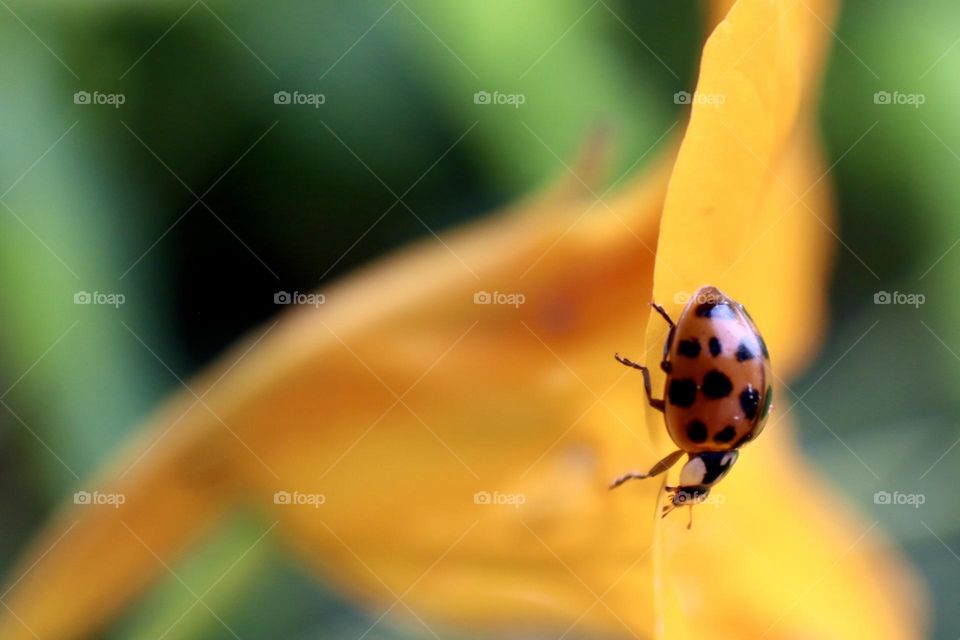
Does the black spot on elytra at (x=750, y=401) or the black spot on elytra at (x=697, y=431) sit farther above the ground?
the black spot on elytra at (x=750, y=401)

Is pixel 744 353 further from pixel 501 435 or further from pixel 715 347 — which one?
pixel 501 435

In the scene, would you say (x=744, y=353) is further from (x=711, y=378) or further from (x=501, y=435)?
(x=501, y=435)

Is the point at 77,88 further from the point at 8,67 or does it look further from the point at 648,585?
the point at 648,585

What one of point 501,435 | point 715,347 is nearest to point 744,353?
point 715,347

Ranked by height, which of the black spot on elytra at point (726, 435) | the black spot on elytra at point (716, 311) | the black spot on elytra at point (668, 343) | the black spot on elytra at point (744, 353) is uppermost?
the black spot on elytra at point (716, 311)
